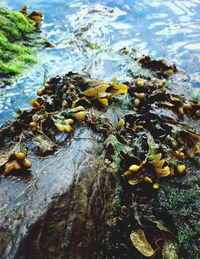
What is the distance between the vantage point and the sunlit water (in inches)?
206

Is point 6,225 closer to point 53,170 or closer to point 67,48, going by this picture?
point 53,170

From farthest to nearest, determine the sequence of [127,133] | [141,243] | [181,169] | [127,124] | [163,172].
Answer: [127,124] → [127,133] → [181,169] → [163,172] → [141,243]

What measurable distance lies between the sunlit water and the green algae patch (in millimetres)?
219

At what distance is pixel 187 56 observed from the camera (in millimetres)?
6352

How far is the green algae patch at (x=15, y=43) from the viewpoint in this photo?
526cm

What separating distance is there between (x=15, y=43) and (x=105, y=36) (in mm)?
1870

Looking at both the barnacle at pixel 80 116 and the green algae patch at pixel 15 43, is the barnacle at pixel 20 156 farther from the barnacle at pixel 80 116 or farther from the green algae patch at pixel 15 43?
the green algae patch at pixel 15 43

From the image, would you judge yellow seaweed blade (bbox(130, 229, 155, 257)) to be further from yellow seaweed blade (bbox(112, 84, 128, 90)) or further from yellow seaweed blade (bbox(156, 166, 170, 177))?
yellow seaweed blade (bbox(112, 84, 128, 90))

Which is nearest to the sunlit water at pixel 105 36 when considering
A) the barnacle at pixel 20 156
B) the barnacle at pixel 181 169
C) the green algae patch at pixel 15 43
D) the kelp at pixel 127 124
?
the green algae patch at pixel 15 43

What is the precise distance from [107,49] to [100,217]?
4479 mm

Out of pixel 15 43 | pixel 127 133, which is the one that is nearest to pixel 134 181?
pixel 127 133

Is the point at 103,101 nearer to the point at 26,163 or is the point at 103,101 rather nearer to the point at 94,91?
the point at 94,91

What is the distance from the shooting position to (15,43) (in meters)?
6.27

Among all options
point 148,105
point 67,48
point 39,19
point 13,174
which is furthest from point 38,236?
point 39,19
